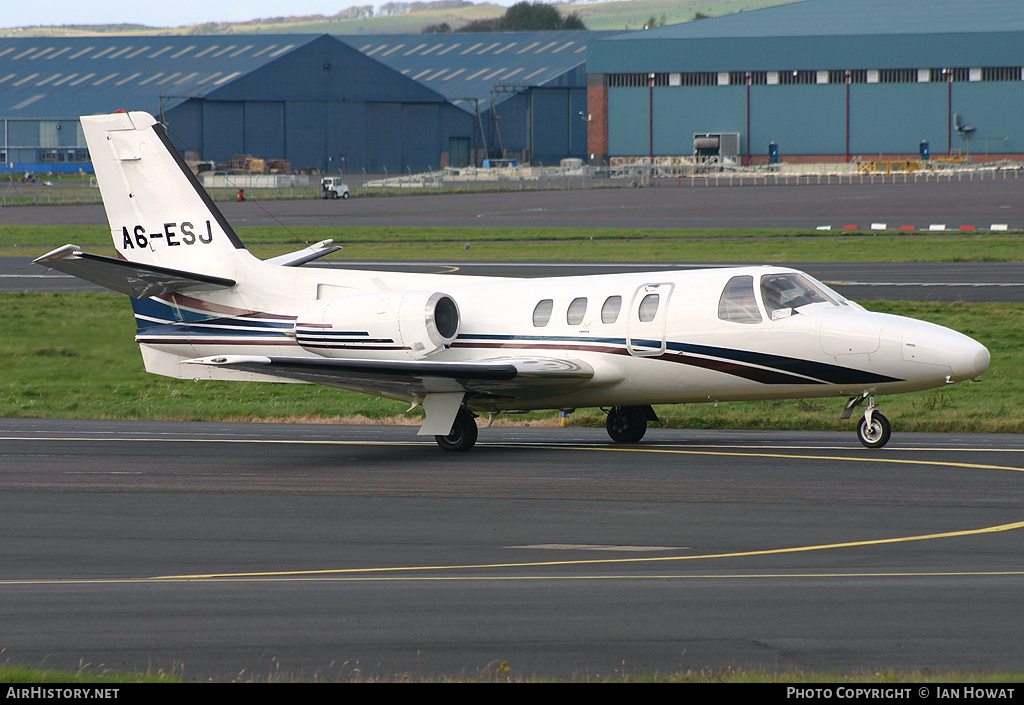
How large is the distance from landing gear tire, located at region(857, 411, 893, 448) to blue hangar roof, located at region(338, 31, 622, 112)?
128511mm

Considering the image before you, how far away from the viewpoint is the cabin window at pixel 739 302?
19.9 meters

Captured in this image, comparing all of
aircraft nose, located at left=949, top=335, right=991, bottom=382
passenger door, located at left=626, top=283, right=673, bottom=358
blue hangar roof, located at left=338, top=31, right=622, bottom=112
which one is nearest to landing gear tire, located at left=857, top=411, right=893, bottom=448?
aircraft nose, located at left=949, top=335, right=991, bottom=382

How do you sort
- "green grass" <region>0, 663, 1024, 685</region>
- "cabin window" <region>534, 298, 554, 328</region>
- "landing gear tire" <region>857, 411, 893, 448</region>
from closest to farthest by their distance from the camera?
"green grass" <region>0, 663, 1024, 685</region> < "landing gear tire" <region>857, 411, 893, 448</region> < "cabin window" <region>534, 298, 554, 328</region>

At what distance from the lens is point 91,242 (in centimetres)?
6234

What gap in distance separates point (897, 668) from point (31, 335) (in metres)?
27.8

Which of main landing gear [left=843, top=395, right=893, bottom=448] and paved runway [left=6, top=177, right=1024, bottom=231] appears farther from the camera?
paved runway [left=6, top=177, right=1024, bottom=231]

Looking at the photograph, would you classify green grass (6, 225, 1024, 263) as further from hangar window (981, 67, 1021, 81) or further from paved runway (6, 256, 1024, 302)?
hangar window (981, 67, 1021, 81)

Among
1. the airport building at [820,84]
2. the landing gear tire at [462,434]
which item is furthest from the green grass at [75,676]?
the airport building at [820,84]

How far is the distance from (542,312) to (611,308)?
1192 mm

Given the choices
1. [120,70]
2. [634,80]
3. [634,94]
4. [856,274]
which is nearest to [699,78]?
[634,80]

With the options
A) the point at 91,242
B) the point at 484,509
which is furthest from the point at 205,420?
the point at 91,242

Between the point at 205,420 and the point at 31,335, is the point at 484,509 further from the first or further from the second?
the point at 31,335

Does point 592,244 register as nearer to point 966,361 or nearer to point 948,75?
point 966,361

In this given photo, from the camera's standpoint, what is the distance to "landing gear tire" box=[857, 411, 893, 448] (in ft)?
64.2
